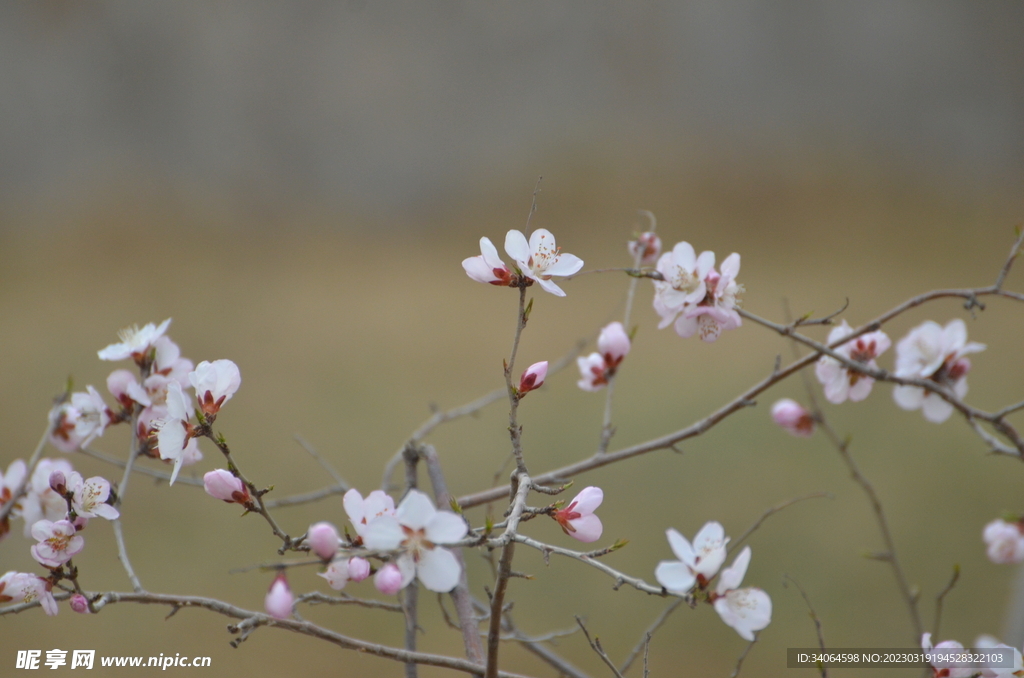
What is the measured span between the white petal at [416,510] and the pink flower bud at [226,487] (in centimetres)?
13

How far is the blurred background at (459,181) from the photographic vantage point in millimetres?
1896

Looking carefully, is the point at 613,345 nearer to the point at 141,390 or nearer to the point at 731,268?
the point at 731,268

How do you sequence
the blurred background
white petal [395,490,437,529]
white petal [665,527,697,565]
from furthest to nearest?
the blurred background
white petal [665,527,697,565]
white petal [395,490,437,529]

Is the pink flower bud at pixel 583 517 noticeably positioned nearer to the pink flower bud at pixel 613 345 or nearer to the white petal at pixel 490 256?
the white petal at pixel 490 256

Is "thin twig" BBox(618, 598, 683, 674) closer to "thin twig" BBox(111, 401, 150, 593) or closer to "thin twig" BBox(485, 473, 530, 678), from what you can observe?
"thin twig" BBox(485, 473, 530, 678)

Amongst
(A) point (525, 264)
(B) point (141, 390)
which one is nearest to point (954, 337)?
(A) point (525, 264)

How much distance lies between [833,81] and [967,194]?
0.53 meters

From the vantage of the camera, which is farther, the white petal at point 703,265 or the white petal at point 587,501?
the white petal at point 703,265

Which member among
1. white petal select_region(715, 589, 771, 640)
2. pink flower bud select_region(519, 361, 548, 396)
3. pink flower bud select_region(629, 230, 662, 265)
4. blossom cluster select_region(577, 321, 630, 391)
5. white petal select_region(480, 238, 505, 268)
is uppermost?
pink flower bud select_region(629, 230, 662, 265)

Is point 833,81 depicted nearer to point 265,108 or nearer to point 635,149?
point 635,149

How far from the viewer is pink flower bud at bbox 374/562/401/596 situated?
1.04 feet

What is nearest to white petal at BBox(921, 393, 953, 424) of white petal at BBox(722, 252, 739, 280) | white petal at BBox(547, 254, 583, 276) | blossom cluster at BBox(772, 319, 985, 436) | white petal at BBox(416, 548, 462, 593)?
blossom cluster at BBox(772, 319, 985, 436)

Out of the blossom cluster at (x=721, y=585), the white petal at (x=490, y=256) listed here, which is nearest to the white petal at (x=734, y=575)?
the blossom cluster at (x=721, y=585)

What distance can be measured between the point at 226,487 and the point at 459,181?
5.96 feet
